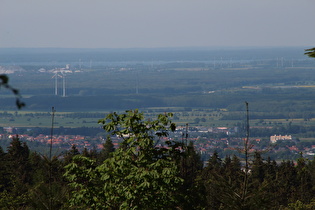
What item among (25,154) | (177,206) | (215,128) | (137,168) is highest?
(137,168)

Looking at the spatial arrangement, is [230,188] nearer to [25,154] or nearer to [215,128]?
[25,154]

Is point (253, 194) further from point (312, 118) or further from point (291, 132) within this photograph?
point (312, 118)

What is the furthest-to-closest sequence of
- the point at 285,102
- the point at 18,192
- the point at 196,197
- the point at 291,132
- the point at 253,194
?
the point at 285,102
the point at 291,132
the point at 18,192
the point at 196,197
the point at 253,194

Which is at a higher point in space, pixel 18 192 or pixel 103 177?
pixel 103 177

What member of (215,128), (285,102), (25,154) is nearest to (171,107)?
(285,102)

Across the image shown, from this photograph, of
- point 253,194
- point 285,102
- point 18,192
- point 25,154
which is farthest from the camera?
point 285,102

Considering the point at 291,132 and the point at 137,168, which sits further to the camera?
the point at 291,132
